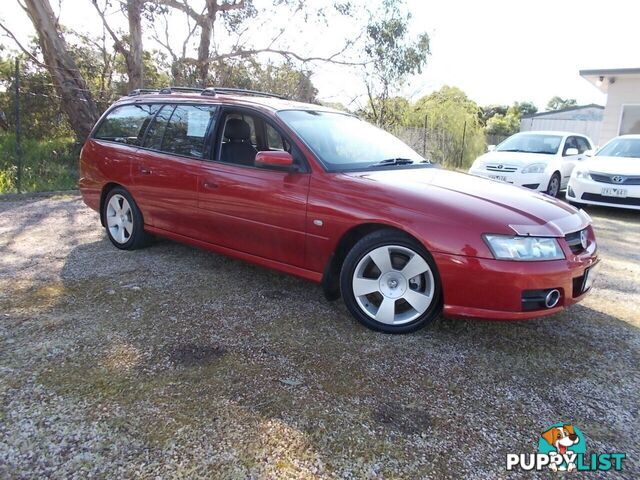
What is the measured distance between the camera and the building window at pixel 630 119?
14.7 metres

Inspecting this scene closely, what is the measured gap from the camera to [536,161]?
941cm

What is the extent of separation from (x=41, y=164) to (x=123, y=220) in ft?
22.0

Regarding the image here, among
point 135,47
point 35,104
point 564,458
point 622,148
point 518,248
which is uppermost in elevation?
point 135,47

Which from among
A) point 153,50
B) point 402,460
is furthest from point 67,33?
point 402,460

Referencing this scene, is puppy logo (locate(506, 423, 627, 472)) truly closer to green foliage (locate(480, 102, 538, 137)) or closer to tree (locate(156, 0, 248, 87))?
tree (locate(156, 0, 248, 87))

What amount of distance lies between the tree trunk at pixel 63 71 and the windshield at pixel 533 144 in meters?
9.17

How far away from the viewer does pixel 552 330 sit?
3492 mm

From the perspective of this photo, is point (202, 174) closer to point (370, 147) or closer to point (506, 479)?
point (370, 147)

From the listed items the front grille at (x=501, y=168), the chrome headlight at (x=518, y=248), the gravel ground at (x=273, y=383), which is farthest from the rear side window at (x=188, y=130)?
the front grille at (x=501, y=168)

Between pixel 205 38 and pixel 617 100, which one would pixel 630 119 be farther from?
pixel 205 38

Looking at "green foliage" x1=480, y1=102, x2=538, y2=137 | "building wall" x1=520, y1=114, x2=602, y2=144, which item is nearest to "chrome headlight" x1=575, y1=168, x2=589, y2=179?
"green foliage" x1=480, y1=102, x2=538, y2=137

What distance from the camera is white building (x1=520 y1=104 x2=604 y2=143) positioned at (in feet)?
75.7

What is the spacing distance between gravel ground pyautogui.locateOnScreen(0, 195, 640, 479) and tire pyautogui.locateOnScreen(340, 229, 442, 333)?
0.14 meters

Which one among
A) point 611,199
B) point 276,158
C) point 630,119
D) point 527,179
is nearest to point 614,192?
point 611,199
